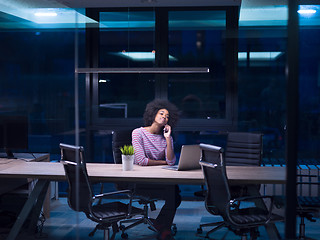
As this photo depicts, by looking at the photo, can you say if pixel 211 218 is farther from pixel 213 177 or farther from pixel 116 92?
pixel 116 92

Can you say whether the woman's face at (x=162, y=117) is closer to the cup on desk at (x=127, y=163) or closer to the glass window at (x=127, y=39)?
the cup on desk at (x=127, y=163)

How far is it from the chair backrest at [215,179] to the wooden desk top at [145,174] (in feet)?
0.52

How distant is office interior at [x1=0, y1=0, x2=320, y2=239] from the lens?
6539 mm

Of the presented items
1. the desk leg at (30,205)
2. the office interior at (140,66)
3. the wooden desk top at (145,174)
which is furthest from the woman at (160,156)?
the office interior at (140,66)

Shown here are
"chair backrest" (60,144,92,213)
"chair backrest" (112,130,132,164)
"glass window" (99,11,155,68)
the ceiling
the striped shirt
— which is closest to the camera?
"chair backrest" (60,144,92,213)

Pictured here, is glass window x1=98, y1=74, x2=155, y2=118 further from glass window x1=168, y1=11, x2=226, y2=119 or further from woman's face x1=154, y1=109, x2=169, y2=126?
woman's face x1=154, y1=109, x2=169, y2=126

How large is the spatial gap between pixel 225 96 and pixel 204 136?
0.71 metres

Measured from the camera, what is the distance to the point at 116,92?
689 cm

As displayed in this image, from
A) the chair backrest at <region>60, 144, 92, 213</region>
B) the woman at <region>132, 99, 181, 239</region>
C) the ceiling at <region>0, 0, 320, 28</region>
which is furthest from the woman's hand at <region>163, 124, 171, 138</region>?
the ceiling at <region>0, 0, 320, 28</region>

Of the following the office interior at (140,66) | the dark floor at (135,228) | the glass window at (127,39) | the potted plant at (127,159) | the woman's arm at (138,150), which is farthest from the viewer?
the glass window at (127,39)

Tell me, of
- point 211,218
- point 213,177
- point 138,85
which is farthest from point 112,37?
point 213,177

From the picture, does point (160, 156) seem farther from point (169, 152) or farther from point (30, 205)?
point (30, 205)

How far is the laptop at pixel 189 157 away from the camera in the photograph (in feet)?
13.9

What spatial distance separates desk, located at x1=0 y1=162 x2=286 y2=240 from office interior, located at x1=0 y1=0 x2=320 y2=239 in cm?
203
